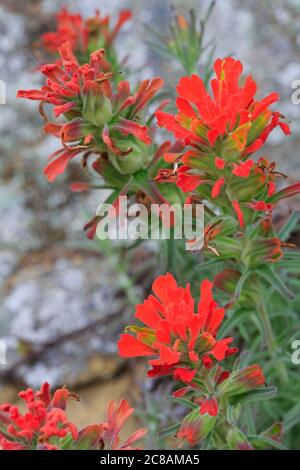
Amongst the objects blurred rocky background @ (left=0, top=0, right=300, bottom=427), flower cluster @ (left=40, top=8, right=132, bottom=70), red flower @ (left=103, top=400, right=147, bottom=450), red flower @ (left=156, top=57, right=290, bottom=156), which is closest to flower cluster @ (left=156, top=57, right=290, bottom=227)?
red flower @ (left=156, top=57, right=290, bottom=156)

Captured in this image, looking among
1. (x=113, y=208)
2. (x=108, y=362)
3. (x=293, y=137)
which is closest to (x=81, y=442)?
(x=113, y=208)

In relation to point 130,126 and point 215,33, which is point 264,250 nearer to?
point 130,126

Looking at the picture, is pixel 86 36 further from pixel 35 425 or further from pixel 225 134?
pixel 35 425

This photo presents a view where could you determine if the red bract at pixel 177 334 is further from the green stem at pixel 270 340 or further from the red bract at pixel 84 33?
the red bract at pixel 84 33

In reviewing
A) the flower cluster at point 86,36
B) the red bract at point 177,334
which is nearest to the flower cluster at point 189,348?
the red bract at point 177,334

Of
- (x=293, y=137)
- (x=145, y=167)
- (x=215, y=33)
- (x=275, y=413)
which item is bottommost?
(x=275, y=413)

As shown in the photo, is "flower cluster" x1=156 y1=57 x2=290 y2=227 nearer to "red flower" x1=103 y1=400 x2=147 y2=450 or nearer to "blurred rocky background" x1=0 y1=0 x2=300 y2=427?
"red flower" x1=103 y1=400 x2=147 y2=450
